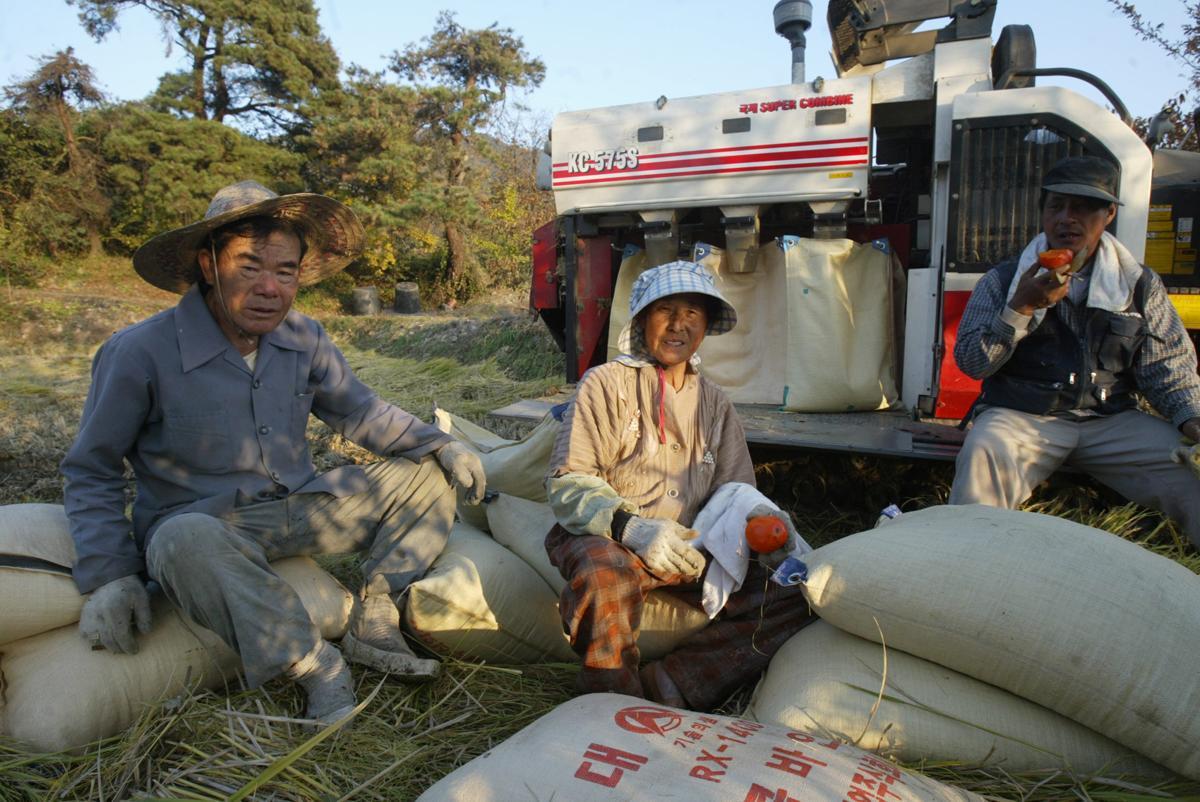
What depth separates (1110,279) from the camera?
2.75m

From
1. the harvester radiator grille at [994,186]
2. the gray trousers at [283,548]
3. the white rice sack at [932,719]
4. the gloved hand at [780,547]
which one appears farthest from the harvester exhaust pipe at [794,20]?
the white rice sack at [932,719]

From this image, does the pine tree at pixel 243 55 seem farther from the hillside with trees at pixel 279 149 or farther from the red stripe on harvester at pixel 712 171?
the red stripe on harvester at pixel 712 171

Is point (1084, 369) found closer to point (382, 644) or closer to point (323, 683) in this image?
point (382, 644)

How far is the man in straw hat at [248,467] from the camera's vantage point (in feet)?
6.28

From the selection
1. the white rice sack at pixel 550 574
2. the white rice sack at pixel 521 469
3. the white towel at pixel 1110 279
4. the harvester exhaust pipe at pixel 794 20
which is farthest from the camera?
the harvester exhaust pipe at pixel 794 20

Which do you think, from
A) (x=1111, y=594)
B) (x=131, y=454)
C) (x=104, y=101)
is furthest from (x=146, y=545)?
(x=104, y=101)

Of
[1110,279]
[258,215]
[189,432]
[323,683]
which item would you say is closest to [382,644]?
[323,683]

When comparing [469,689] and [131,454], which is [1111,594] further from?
[131,454]

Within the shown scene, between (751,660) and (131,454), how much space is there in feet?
5.91

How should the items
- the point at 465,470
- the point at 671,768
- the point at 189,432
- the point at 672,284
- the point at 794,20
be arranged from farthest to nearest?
the point at 794,20 → the point at 465,470 → the point at 672,284 → the point at 189,432 → the point at 671,768

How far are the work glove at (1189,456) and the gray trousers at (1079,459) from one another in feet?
0.16

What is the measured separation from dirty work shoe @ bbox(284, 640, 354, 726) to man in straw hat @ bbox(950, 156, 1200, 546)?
2029mm

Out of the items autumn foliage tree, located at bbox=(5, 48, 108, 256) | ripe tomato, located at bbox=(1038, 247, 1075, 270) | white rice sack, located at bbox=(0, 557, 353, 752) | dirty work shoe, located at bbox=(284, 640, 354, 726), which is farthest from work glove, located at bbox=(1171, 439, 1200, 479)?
autumn foliage tree, located at bbox=(5, 48, 108, 256)

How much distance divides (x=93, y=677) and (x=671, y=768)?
1.45m
